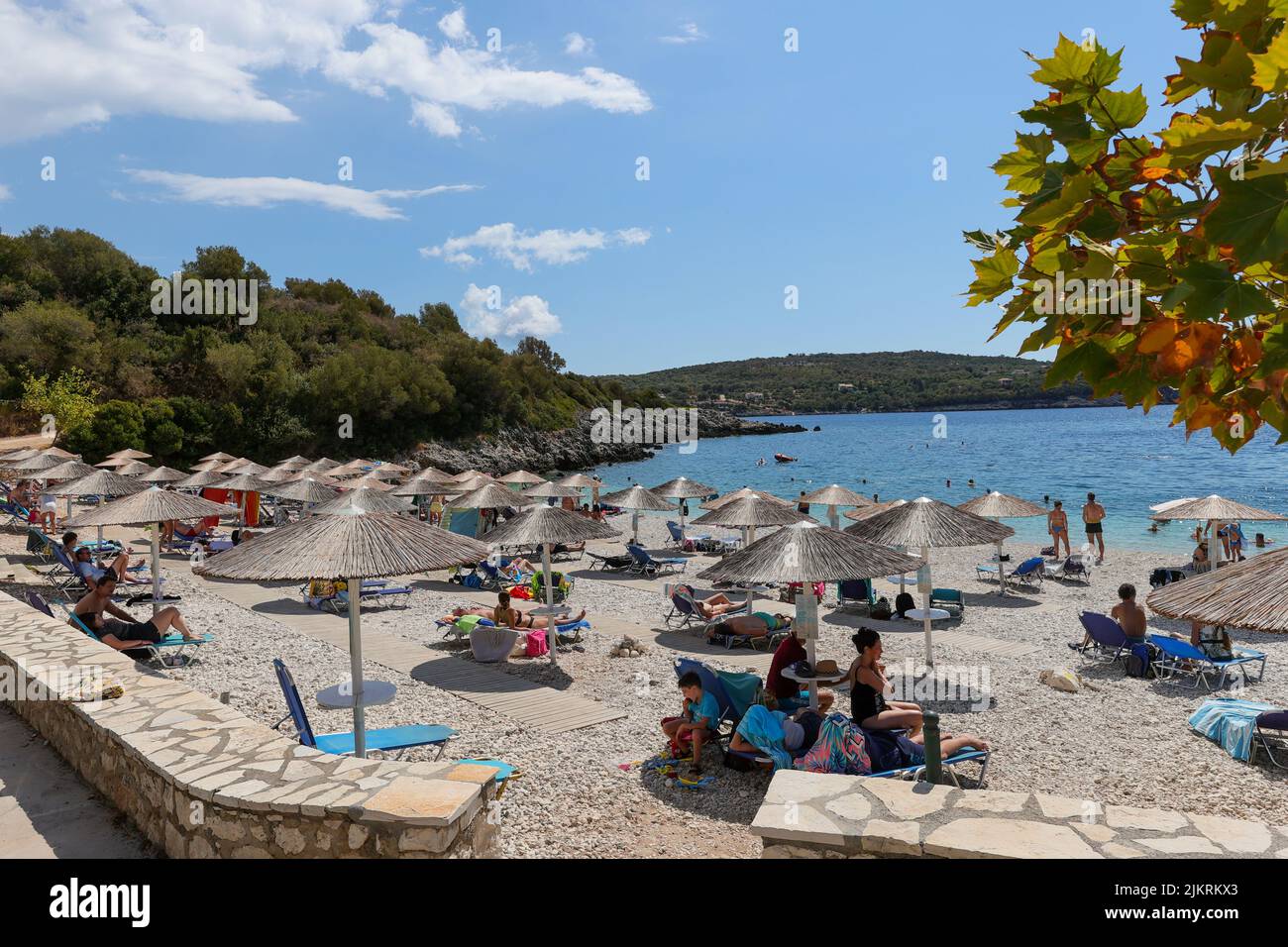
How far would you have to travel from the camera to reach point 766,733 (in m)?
6.90

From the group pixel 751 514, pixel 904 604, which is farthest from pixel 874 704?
pixel 904 604

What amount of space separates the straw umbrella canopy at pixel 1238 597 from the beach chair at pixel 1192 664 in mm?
5496

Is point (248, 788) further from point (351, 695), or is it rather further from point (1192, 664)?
point (1192, 664)

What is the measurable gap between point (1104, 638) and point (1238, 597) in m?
6.47

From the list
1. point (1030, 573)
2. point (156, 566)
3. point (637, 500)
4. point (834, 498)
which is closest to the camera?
point (156, 566)

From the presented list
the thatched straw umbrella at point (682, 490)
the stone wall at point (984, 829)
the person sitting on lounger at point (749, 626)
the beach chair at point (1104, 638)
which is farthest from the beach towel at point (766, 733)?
the thatched straw umbrella at point (682, 490)

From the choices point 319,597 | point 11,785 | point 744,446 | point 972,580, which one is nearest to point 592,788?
point 11,785

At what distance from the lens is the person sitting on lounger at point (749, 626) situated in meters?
12.4

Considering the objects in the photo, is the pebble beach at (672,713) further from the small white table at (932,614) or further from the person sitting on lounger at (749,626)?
the person sitting on lounger at (749,626)

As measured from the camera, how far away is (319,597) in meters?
14.3

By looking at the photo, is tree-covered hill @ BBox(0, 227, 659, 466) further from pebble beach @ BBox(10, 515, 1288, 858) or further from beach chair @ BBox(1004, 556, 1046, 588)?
beach chair @ BBox(1004, 556, 1046, 588)

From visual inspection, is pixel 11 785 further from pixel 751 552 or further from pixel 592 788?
pixel 751 552

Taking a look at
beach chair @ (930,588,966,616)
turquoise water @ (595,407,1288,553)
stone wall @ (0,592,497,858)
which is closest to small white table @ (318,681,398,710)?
stone wall @ (0,592,497,858)
